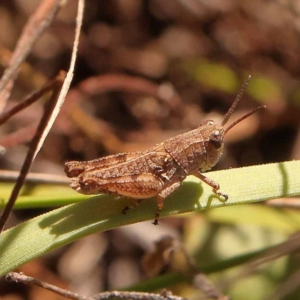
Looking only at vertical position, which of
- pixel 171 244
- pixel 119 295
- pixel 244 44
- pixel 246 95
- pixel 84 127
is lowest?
pixel 119 295

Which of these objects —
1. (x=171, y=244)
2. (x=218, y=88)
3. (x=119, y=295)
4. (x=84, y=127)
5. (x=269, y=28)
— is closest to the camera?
(x=119, y=295)

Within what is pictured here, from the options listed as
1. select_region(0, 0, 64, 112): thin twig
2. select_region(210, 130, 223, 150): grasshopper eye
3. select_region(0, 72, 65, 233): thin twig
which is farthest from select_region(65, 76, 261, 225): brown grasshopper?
select_region(0, 0, 64, 112): thin twig

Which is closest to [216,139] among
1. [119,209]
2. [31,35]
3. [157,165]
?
[157,165]

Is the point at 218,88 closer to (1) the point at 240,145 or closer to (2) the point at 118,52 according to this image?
(1) the point at 240,145

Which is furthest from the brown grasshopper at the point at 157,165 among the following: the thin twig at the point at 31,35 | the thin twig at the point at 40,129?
the thin twig at the point at 31,35

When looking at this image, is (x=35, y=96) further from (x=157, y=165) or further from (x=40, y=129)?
(x=157, y=165)

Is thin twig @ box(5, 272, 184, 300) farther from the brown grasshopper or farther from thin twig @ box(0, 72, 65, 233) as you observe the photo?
the brown grasshopper

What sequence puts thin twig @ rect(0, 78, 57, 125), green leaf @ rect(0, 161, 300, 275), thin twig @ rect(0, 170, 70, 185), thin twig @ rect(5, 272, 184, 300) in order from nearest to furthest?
1. thin twig @ rect(0, 78, 57, 125)
2. green leaf @ rect(0, 161, 300, 275)
3. thin twig @ rect(5, 272, 184, 300)
4. thin twig @ rect(0, 170, 70, 185)

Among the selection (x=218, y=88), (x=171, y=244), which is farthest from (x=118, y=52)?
(x=171, y=244)
